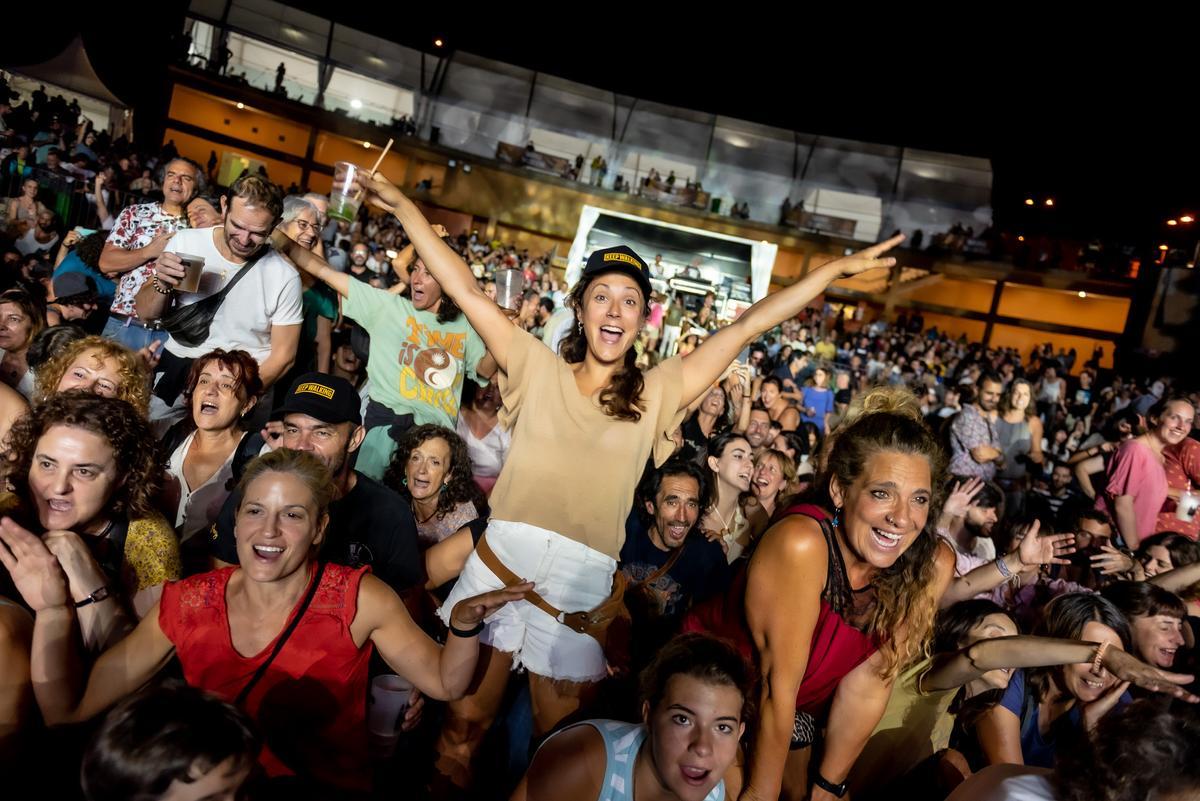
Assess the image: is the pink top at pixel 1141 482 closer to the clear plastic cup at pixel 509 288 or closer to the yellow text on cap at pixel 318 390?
the clear plastic cup at pixel 509 288

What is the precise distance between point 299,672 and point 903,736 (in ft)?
7.06

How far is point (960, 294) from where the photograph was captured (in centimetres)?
2903

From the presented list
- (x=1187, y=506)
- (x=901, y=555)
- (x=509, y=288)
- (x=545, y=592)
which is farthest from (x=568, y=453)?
(x=1187, y=506)

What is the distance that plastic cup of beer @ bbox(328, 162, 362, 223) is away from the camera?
2.81 metres

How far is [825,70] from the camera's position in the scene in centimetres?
2741

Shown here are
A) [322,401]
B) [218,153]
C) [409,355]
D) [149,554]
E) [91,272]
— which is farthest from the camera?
[218,153]

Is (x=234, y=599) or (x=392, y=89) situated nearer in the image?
(x=234, y=599)

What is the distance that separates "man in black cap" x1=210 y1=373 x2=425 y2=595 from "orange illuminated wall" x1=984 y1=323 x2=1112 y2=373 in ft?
97.9

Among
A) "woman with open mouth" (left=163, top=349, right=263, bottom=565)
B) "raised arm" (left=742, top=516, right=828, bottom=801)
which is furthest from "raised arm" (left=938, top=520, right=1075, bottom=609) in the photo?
"woman with open mouth" (left=163, top=349, right=263, bottom=565)

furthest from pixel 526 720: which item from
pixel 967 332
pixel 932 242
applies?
pixel 967 332

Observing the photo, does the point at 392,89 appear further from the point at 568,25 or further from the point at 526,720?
the point at 526,720

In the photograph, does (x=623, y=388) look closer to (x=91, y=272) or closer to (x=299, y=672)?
(x=299, y=672)

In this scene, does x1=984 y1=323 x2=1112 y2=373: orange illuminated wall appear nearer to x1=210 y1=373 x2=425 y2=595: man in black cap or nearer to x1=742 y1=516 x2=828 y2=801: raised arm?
x1=742 y1=516 x2=828 y2=801: raised arm

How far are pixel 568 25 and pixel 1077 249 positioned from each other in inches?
790
